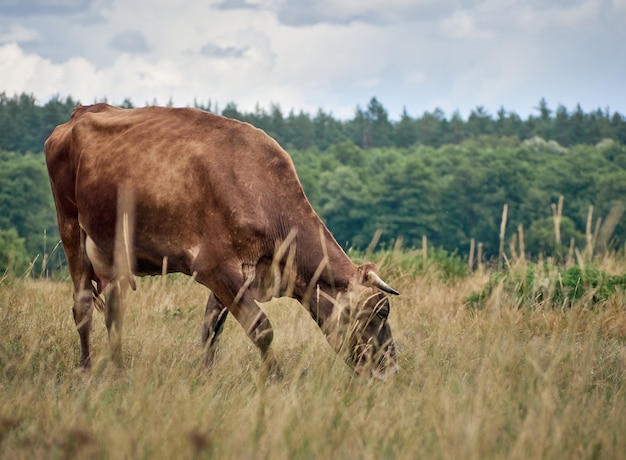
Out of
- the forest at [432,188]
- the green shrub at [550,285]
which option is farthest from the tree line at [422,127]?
the green shrub at [550,285]

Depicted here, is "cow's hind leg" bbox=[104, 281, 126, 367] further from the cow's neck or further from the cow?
the cow's neck

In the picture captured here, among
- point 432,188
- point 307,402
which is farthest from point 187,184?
point 432,188

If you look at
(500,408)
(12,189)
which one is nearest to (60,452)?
(500,408)

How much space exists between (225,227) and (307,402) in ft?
5.24

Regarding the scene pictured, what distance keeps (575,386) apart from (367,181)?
103 m

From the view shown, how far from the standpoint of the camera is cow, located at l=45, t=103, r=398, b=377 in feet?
18.4

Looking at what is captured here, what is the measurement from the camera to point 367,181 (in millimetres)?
107875

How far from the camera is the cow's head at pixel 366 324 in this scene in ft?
18.2

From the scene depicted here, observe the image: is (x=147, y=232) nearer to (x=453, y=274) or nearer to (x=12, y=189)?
(x=453, y=274)

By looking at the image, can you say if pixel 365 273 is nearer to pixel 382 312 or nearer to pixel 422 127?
pixel 382 312

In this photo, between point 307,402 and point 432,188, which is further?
point 432,188

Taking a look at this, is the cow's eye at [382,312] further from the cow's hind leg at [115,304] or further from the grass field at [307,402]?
the cow's hind leg at [115,304]

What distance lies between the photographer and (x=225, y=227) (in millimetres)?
5680

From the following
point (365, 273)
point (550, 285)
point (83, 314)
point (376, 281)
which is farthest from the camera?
point (550, 285)
